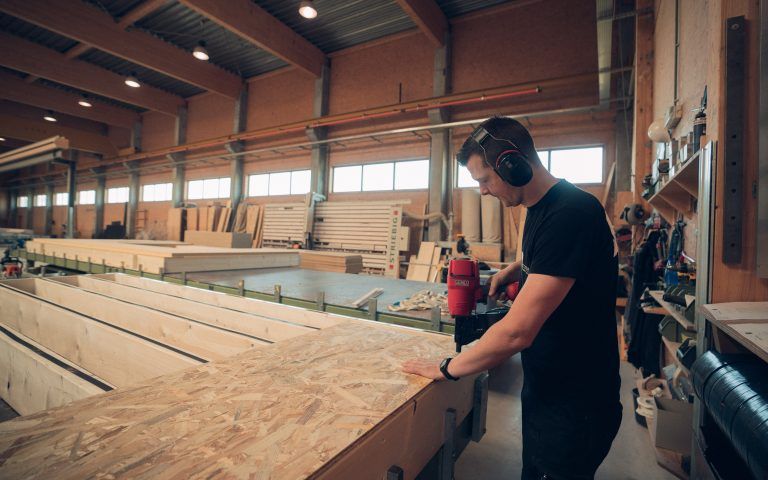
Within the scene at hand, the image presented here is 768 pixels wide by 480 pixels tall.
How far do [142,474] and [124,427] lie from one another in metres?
0.19

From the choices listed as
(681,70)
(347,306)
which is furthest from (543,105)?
(347,306)

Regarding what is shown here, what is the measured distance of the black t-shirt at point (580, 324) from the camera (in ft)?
3.30

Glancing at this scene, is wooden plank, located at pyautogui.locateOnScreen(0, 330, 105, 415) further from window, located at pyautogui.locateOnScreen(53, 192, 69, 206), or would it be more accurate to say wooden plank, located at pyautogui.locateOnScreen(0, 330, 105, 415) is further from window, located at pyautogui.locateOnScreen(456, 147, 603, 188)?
window, located at pyautogui.locateOnScreen(53, 192, 69, 206)

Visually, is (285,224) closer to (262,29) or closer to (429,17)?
(262,29)

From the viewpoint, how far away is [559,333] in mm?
1067

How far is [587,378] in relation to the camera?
107cm

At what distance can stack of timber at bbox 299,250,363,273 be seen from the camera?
4.52m

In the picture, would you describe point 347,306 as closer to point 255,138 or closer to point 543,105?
point 543,105

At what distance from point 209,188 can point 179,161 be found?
54.5 inches

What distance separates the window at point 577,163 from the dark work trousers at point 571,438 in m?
5.16

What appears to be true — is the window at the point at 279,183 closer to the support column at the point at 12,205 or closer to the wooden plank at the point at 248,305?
the wooden plank at the point at 248,305

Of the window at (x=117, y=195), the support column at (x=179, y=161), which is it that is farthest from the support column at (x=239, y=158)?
the window at (x=117, y=195)

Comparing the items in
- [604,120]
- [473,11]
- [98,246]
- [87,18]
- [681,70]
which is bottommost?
[98,246]

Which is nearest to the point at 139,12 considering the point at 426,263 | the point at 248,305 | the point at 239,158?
the point at 239,158
